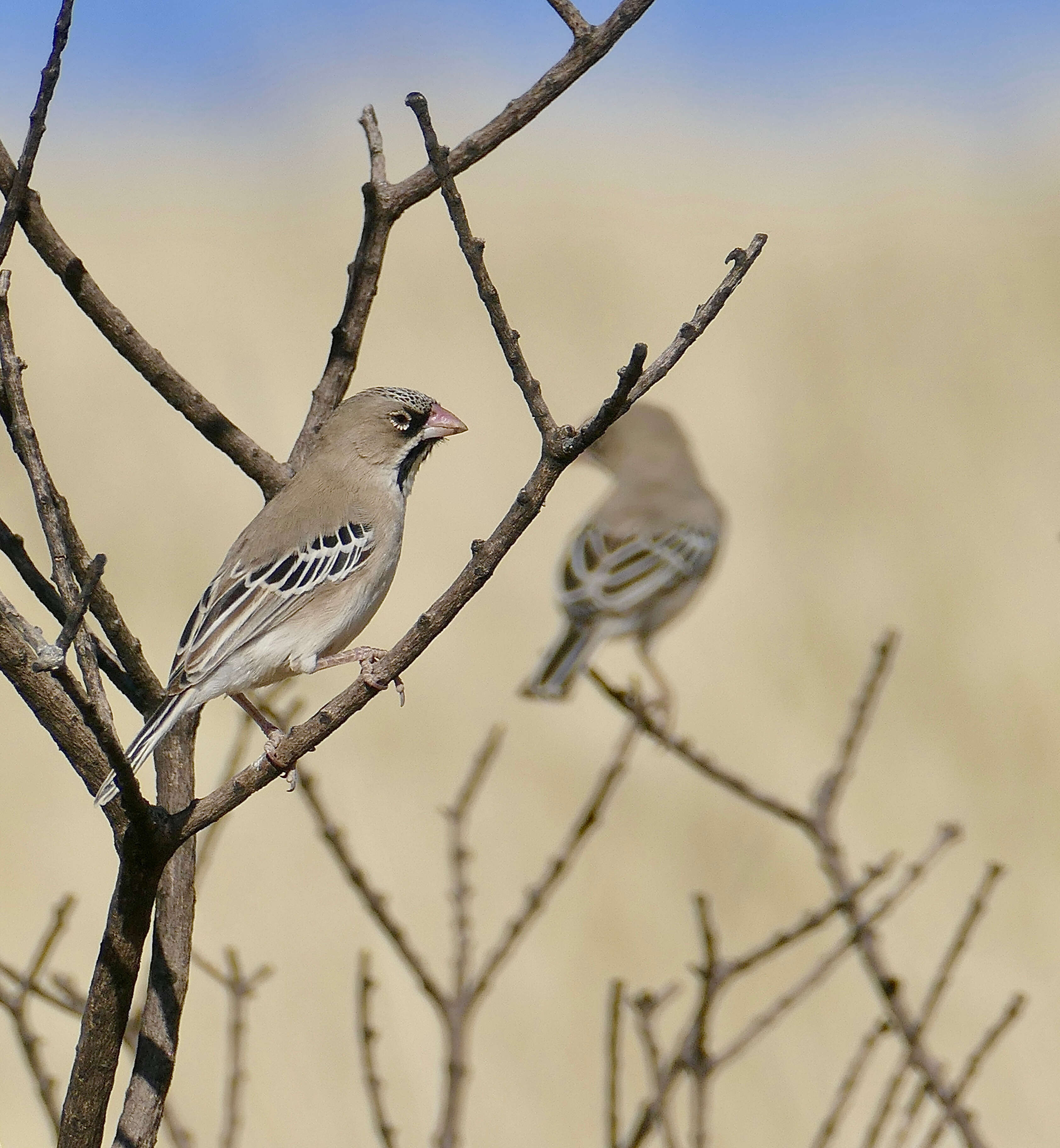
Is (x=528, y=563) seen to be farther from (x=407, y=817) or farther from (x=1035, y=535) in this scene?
(x=1035, y=535)

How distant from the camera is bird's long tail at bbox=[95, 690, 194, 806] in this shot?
2.68 metres

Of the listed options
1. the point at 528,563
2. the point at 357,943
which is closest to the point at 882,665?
the point at 357,943

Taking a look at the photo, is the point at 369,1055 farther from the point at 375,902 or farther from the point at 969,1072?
the point at 969,1072

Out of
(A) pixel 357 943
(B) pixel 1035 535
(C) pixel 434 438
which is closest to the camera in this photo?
(C) pixel 434 438

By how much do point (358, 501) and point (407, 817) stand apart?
6.27 metres

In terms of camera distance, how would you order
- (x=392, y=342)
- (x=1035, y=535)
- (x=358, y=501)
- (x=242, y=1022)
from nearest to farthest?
(x=242, y=1022) < (x=358, y=501) < (x=1035, y=535) < (x=392, y=342)

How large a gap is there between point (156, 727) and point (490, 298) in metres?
1.27

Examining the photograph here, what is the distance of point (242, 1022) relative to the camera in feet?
10.4

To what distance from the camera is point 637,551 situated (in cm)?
667

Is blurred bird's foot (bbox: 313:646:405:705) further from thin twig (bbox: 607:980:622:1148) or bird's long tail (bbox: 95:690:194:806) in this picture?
thin twig (bbox: 607:980:622:1148)

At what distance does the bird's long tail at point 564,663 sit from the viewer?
5551mm

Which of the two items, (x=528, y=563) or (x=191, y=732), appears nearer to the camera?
(x=191, y=732)

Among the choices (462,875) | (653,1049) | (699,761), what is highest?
(699,761)

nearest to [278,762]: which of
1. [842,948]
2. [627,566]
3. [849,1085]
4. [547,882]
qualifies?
[547,882]
